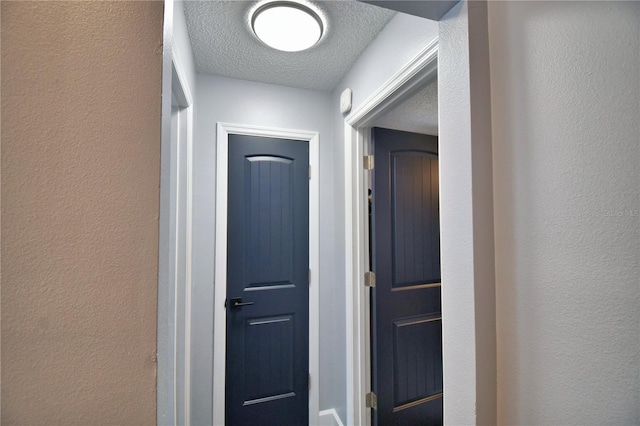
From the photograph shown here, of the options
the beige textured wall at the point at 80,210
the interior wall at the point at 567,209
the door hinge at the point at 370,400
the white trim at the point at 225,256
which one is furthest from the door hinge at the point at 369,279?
the beige textured wall at the point at 80,210

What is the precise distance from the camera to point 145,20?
21.0 inches

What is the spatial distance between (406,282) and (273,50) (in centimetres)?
167

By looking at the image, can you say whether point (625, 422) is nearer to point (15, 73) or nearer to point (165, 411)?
point (165, 411)

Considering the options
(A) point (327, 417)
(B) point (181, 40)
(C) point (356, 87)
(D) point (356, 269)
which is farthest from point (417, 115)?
(A) point (327, 417)

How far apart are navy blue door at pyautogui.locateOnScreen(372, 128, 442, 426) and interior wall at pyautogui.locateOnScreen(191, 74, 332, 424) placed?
339 millimetres

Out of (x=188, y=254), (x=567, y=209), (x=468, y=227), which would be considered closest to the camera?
(x=567, y=209)

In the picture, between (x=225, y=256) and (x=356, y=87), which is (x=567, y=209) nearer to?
(x=356, y=87)

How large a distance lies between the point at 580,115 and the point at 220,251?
177 centimetres

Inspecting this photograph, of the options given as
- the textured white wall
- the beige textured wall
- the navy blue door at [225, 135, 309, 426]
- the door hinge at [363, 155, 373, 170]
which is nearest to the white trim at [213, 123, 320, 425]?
the navy blue door at [225, 135, 309, 426]

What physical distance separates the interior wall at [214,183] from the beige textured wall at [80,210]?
127cm

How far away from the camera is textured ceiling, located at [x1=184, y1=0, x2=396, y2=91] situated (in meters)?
1.27

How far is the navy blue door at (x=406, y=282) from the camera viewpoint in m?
1.70

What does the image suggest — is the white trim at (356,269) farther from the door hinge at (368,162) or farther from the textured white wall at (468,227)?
the textured white wall at (468,227)

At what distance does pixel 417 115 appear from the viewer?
186 centimetres
